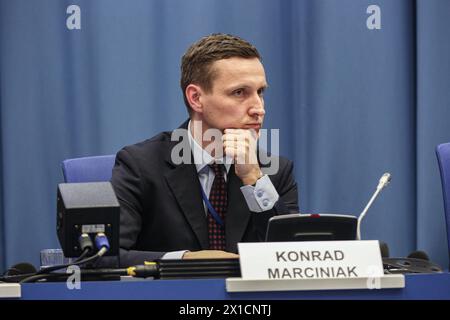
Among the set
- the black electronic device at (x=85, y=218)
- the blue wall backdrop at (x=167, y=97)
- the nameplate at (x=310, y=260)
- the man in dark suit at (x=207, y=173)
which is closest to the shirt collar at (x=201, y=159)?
the man in dark suit at (x=207, y=173)

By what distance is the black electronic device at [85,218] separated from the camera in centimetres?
162

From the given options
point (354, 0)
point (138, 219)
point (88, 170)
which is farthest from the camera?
point (354, 0)

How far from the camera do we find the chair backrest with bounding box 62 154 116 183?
2646 mm

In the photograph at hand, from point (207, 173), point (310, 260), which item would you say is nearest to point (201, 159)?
point (207, 173)

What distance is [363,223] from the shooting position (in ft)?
11.3

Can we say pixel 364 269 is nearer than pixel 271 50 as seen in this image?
Yes

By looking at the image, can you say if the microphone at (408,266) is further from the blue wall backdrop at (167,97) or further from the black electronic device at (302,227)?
the blue wall backdrop at (167,97)

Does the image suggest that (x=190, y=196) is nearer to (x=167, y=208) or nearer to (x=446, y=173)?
(x=167, y=208)

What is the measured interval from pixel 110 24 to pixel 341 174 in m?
1.16

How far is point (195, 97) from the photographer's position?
2.49m

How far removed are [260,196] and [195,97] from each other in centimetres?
42

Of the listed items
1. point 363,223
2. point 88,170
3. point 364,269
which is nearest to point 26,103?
point 88,170
